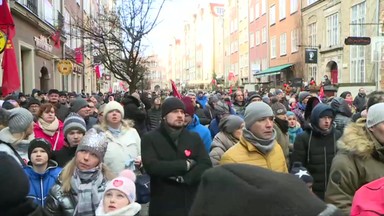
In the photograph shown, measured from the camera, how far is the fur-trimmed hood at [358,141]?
287cm

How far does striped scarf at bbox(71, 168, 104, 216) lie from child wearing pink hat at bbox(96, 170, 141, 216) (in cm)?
16

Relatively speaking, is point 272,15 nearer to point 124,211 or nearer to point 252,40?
point 252,40

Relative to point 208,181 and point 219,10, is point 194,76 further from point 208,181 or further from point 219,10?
point 208,181

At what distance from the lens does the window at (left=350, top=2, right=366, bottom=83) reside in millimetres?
24494

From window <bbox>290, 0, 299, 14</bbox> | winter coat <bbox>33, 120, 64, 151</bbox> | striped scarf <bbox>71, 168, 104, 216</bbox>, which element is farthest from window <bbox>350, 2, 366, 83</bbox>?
striped scarf <bbox>71, 168, 104, 216</bbox>

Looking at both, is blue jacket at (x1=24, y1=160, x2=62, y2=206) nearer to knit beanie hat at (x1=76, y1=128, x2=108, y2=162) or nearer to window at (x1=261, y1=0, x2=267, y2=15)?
knit beanie hat at (x1=76, y1=128, x2=108, y2=162)

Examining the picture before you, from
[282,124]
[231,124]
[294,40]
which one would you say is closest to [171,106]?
[231,124]

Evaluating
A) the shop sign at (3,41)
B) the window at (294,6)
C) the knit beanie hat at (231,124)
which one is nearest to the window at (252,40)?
the window at (294,6)

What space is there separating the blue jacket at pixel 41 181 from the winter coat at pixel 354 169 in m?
2.51

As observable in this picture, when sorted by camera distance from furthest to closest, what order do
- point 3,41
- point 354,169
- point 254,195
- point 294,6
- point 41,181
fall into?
point 294,6
point 3,41
point 41,181
point 354,169
point 254,195

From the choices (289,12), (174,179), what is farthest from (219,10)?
(174,179)

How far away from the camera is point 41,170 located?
4023mm

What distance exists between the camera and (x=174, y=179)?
404 centimetres

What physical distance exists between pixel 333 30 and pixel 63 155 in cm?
2709
